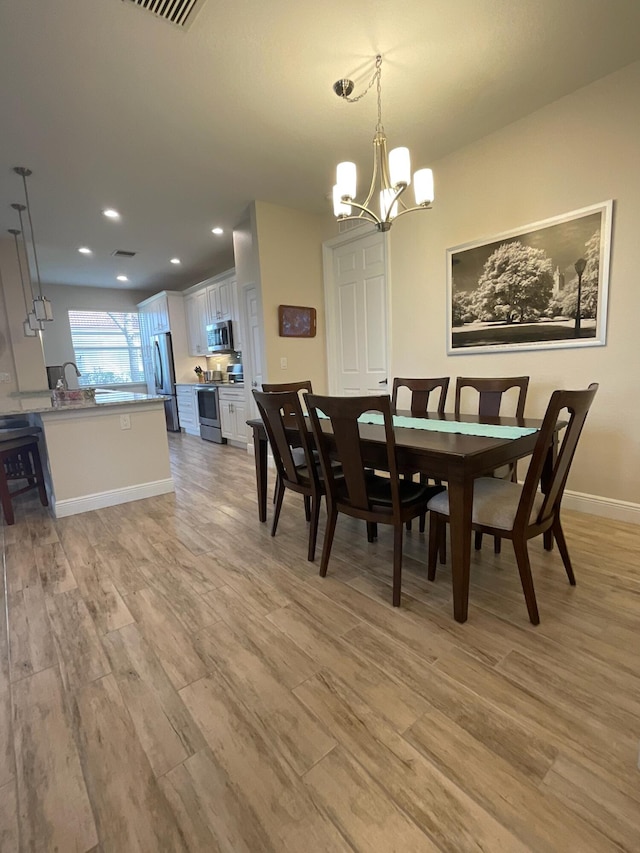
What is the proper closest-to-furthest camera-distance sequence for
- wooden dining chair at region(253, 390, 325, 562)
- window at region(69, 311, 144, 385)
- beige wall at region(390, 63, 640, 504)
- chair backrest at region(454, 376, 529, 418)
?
Result: wooden dining chair at region(253, 390, 325, 562), beige wall at region(390, 63, 640, 504), chair backrest at region(454, 376, 529, 418), window at region(69, 311, 144, 385)

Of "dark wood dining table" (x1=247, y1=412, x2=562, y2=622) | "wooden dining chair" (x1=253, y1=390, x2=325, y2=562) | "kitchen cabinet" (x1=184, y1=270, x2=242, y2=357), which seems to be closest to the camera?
"dark wood dining table" (x1=247, y1=412, x2=562, y2=622)

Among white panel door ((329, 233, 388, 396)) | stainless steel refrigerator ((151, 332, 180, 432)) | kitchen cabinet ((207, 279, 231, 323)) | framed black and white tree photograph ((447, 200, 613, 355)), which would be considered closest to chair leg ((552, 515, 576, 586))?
framed black and white tree photograph ((447, 200, 613, 355))

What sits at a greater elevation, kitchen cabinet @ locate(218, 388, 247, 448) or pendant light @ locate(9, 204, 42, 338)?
pendant light @ locate(9, 204, 42, 338)

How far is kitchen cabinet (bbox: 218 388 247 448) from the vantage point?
199 inches

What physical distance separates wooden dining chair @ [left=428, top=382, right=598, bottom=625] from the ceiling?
6.37ft

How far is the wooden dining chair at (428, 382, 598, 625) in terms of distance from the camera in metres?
1.47

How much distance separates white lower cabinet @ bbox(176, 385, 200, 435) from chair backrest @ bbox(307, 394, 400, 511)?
4.66 m

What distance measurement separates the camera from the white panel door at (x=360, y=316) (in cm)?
384

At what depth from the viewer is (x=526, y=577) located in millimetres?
1568

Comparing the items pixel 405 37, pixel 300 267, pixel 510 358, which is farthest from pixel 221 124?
pixel 510 358

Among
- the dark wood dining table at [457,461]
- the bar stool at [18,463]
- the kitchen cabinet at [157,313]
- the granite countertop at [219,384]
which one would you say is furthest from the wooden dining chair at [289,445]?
the kitchen cabinet at [157,313]

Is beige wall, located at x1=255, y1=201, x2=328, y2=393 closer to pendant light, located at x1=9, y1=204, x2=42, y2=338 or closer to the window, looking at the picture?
pendant light, located at x1=9, y1=204, x2=42, y2=338

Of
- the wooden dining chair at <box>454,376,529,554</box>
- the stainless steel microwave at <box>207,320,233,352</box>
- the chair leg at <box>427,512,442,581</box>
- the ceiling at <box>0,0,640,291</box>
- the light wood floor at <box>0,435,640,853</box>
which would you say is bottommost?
the light wood floor at <box>0,435,640,853</box>

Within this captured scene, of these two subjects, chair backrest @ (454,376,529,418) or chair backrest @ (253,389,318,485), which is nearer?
chair backrest @ (253,389,318,485)
